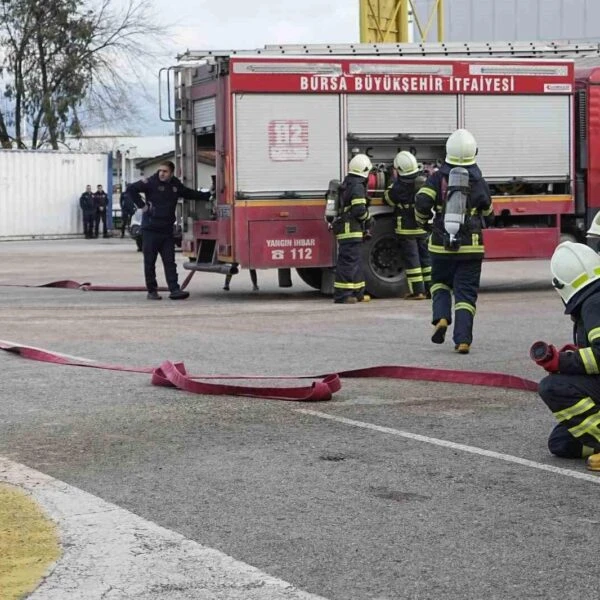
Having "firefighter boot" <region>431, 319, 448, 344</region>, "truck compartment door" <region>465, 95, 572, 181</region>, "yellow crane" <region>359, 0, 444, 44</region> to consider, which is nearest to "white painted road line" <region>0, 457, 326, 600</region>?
"firefighter boot" <region>431, 319, 448, 344</region>

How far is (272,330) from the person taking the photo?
1283 centimetres

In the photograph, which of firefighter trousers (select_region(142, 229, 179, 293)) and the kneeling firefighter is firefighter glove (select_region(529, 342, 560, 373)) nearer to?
the kneeling firefighter

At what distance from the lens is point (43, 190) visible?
4000 cm

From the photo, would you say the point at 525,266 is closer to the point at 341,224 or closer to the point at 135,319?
the point at 341,224

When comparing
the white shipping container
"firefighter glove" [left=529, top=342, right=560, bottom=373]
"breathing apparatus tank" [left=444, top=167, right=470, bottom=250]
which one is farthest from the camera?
the white shipping container

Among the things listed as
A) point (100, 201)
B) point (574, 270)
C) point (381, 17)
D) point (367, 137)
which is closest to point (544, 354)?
point (574, 270)

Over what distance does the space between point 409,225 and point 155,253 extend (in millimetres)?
3130

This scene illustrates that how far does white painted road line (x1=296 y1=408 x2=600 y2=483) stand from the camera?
6410mm

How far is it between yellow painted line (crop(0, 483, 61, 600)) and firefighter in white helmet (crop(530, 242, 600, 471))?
244 cm

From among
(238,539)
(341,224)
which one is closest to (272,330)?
(341,224)

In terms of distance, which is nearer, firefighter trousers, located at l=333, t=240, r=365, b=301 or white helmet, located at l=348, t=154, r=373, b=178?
white helmet, located at l=348, t=154, r=373, b=178

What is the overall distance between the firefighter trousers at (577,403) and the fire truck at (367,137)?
954 centimetres

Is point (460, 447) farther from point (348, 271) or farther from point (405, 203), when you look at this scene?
point (405, 203)

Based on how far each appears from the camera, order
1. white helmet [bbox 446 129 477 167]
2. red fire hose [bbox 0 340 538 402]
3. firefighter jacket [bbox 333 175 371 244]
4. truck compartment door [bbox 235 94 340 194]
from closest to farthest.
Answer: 1. red fire hose [bbox 0 340 538 402]
2. white helmet [bbox 446 129 477 167]
3. firefighter jacket [bbox 333 175 371 244]
4. truck compartment door [bbox 235 94 340 194]
